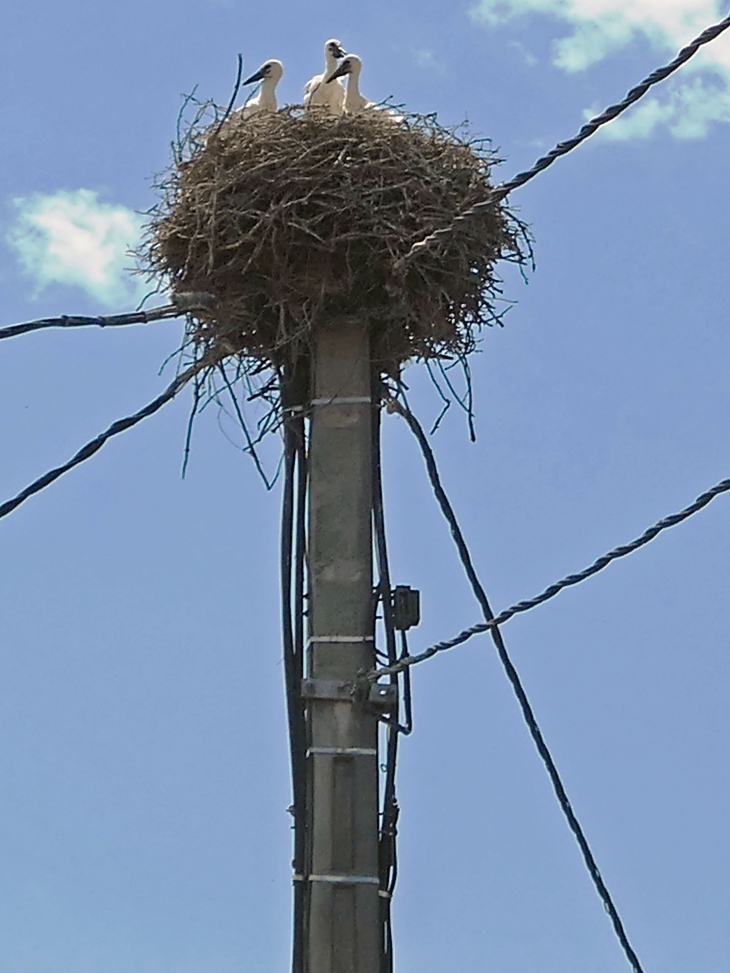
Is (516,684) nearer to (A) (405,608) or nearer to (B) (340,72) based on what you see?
(A) (405,608)

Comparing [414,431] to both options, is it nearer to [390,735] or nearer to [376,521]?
[376,521]

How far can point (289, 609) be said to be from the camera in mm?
5156

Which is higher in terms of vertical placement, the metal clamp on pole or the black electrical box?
the black electrical box

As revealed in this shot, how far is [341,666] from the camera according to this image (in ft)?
16.1

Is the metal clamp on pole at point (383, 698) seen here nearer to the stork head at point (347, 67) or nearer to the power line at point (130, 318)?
the power line at point (130, 318)

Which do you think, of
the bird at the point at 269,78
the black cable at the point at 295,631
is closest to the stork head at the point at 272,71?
the bird at the point at 269,78

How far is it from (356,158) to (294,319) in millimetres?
623

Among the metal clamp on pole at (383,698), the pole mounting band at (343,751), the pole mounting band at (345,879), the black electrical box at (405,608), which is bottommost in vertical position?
the pole mounting band at (345,879)

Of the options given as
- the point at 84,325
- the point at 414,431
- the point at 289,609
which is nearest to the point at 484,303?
the point at 414,431

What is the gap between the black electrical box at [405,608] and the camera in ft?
16.7

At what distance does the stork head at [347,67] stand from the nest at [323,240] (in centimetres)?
210

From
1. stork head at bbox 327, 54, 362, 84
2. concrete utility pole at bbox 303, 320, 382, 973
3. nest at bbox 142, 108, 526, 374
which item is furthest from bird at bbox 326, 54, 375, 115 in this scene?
concrete utility pole at bbox 303, 320, 382, 973

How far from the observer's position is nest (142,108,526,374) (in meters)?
5.29

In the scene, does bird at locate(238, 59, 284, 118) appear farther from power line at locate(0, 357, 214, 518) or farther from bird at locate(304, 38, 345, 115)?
power line at locate(0, 357, 214, 518)
